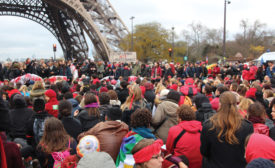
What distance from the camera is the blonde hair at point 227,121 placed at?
2.81m

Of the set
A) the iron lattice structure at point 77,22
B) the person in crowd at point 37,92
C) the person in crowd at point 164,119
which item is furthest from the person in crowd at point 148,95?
the iron lattice structure at point 77,22

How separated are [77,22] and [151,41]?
1476 centimetres

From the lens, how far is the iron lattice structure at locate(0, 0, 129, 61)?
34912 mm

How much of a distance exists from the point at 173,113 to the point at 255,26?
2563 inches

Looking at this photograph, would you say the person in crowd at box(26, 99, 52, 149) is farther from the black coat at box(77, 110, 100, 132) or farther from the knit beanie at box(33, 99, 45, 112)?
the black coat at box(77, 110, 100, 132)

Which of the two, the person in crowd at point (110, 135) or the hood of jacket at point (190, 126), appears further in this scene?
the hood of jacket at point (190, 126)

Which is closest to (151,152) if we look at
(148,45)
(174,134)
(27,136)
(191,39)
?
(174,134)

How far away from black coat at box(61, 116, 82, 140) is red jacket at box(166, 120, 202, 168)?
65.4 inches

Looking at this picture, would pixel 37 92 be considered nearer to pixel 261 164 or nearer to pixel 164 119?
pixel 164 119

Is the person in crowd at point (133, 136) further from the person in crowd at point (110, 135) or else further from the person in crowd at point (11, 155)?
the person in crowd at point (11, 155)

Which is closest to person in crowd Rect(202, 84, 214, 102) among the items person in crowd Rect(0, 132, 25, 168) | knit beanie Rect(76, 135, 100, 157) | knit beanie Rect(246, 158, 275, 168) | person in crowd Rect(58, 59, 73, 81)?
knit beanie Rect(76, 135, 100, 157)

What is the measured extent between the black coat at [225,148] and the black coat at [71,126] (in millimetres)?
2208

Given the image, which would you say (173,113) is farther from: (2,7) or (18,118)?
(2,7)

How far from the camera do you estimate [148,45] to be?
155 ft
